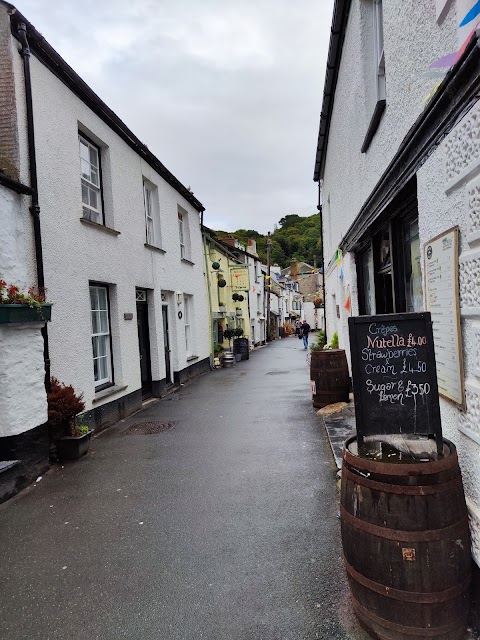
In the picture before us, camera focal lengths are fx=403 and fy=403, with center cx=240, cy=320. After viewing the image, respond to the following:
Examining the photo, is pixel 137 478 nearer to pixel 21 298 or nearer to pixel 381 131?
pixel 21 298

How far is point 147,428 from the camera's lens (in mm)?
6906

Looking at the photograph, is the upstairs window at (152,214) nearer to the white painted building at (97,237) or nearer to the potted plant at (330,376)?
the white painted building at (97,237)

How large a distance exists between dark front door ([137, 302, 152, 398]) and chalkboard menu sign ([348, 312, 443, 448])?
739 centimetres

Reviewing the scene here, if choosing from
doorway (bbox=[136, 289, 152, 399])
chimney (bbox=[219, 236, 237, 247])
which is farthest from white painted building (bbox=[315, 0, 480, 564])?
chimney (bbox=[219, 236, 237, 247])

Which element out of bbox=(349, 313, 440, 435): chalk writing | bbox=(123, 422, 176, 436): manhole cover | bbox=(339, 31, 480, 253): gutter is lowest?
bbox=(123, 422, 176, 436): manhole cover

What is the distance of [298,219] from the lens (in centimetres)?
9825

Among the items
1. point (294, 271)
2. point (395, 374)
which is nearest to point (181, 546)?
point (395, 374)

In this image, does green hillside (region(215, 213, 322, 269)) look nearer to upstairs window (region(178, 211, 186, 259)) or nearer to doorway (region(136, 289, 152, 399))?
upstairs window (region(178, 211, 186, 259))

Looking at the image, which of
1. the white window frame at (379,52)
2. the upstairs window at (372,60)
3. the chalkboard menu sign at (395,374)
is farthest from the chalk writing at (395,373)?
the white window frame at (379,52)

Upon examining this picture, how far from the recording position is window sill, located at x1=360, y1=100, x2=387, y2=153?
4.08 meters

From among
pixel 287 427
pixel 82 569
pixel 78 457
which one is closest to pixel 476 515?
pixel 82 569

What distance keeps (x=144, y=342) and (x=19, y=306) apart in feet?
16.9

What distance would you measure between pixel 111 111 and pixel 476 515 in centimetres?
822

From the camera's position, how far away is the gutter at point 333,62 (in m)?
5.51
